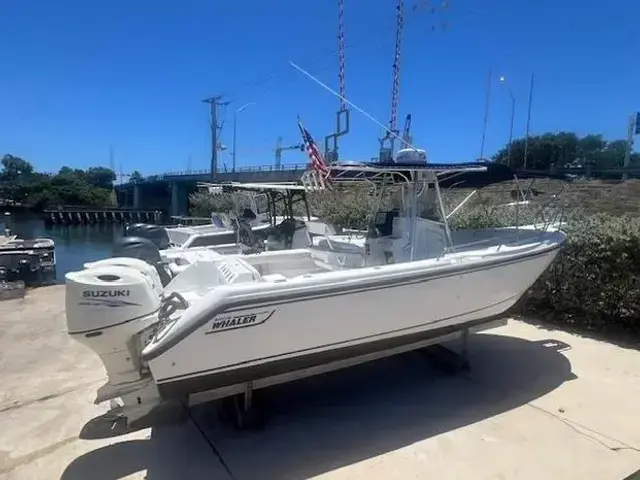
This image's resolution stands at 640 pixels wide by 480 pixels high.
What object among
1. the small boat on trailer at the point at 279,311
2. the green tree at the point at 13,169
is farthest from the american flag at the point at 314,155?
the green tree at the point at 13,169

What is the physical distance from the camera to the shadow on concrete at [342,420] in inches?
123

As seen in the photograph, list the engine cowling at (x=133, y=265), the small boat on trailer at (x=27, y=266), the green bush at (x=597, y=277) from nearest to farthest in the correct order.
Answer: the engine cowling at (x=133, y=265)
the green bush at (x=597, y=277)
the small boat on trailer at (x=27, y=266)

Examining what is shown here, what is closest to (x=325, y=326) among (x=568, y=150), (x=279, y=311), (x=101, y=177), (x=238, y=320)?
(x=279, y=311)

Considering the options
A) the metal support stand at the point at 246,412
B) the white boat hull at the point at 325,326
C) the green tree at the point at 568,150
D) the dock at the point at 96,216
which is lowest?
the dock at the point at 96,216

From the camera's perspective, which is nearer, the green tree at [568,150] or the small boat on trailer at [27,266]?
the small boat on trailer at [27,266]

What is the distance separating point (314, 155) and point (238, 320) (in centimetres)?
177

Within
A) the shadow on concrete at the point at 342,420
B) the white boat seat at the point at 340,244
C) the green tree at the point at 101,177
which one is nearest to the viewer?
the shadow on concrete at the point at 342,420

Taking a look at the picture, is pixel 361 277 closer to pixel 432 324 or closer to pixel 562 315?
pixel 432 324

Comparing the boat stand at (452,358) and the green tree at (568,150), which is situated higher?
the green tree at (568,150)

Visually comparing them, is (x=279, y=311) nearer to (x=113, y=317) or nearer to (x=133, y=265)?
(x=113, y=317)

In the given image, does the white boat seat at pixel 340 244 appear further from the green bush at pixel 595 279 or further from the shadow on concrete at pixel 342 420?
Answer: the green bush at pixel 595 279

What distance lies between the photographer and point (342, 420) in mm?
3723

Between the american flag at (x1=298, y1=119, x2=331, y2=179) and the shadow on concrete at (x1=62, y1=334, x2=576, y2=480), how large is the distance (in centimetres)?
208

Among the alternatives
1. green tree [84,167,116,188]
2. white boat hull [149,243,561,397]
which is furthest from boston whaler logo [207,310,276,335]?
green tree [84,167,116,188]
